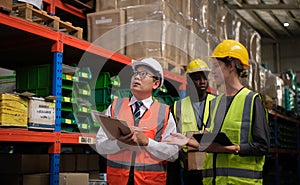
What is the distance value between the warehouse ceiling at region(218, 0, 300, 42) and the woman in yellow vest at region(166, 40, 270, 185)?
6.92 metres

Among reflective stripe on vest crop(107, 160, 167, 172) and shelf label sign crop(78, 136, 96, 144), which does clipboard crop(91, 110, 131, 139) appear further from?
shelf label sign crop(78, 136, 96, 144)

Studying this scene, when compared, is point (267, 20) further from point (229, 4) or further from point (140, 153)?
point (140, 153)

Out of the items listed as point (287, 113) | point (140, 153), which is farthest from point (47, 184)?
point (287, 113)

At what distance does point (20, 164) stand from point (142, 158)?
1.27 metres

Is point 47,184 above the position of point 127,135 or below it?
below

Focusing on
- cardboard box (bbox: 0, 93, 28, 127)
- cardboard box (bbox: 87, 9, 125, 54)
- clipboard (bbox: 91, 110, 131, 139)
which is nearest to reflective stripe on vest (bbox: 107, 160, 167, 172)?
clipboard (bbox: 91, 110, 131, 139)

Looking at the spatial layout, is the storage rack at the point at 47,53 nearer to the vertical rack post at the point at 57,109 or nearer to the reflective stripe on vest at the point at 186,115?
the vertical rack post at the point at 57,109

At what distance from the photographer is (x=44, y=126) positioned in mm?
3785

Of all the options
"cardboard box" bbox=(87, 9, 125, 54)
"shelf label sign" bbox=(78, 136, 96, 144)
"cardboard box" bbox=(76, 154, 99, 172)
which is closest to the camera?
"shelf label sign" bbox=(78, 136, 96, 144)

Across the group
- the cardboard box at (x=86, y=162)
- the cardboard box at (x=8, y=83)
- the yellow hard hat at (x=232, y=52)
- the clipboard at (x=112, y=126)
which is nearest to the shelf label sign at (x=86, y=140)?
the cardboard box at (x=86, y=162)

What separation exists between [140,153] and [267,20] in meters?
10.4

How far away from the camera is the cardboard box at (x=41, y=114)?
3.70 m

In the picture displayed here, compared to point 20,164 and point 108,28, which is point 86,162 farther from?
point 108,28

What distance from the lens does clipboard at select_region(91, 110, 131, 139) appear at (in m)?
3.14
